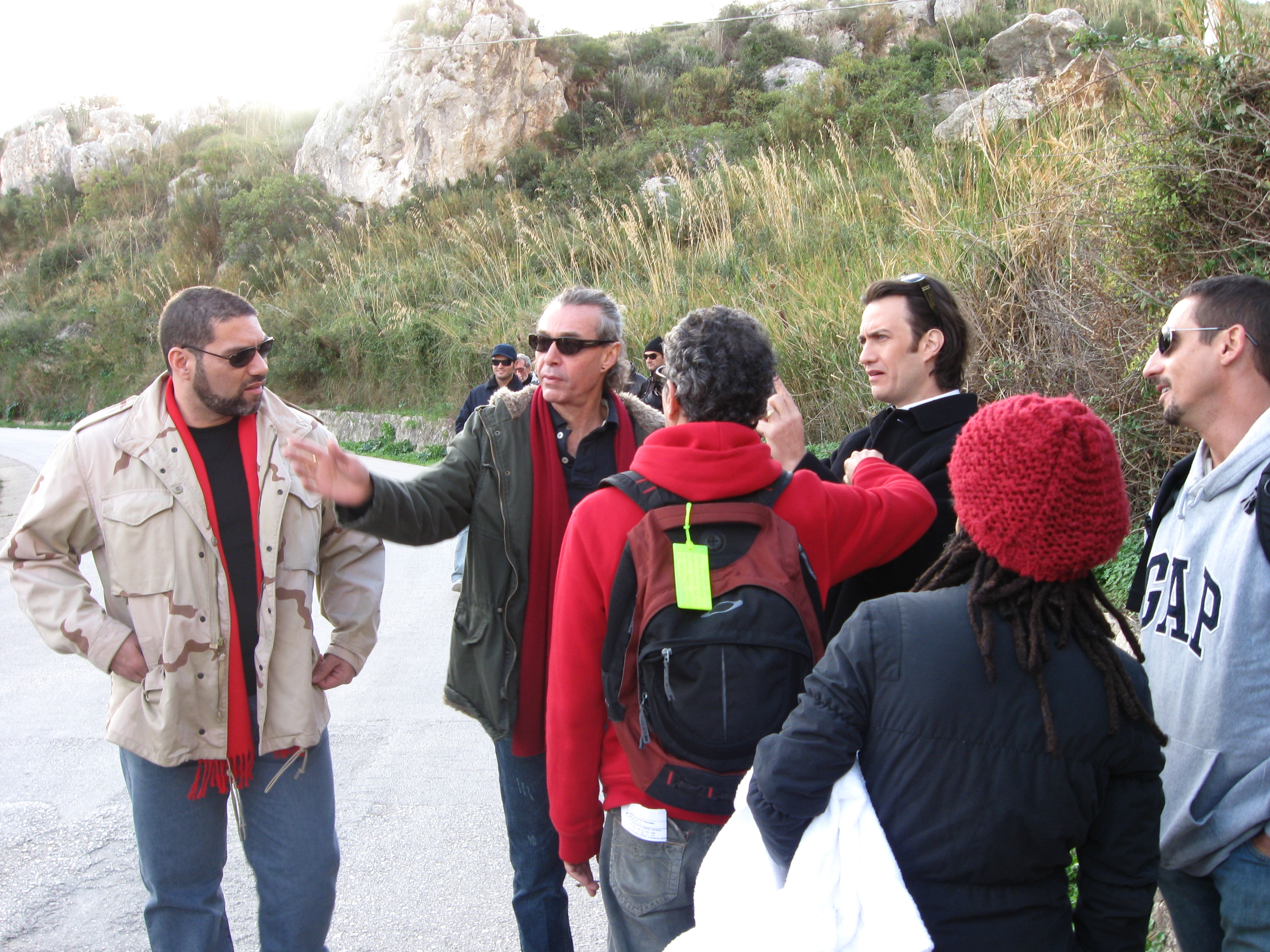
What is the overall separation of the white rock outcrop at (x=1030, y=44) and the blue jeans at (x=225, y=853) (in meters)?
17.6

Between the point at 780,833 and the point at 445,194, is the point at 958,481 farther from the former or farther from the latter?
the point at 445,194

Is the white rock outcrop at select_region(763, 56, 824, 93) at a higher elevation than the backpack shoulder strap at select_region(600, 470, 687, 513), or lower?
higher

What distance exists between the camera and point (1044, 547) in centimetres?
142

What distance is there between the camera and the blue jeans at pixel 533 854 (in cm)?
268

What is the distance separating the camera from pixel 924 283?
2682 millimetres

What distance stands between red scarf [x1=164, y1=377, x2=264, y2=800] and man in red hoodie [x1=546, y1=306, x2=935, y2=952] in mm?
1017

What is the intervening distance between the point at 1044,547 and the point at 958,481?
7.1 inches

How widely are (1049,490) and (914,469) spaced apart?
114 cm

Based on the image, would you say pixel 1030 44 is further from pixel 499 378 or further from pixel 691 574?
pixel 691 574

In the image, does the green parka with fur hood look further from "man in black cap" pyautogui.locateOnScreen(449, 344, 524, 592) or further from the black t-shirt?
"man in black cap" pyautogui.locateOnScreen(449, 344, 524, 592)

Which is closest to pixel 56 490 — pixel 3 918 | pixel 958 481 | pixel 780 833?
pixel 3 918

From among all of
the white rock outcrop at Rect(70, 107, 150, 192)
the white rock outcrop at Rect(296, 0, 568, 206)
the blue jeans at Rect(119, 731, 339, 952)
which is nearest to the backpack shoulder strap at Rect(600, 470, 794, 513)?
the blue jeans at Rect(119, 731, 339, 952)

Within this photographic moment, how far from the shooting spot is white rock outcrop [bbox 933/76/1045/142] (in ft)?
25.3

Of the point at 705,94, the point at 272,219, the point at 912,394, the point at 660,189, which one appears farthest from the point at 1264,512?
the point at 272,219
